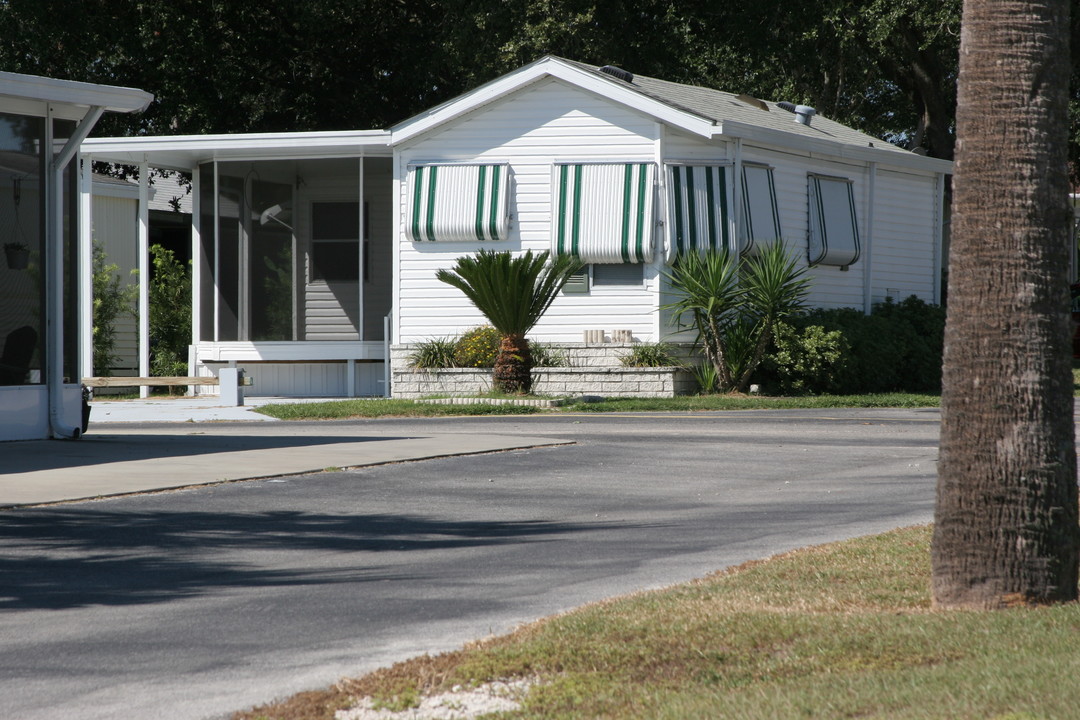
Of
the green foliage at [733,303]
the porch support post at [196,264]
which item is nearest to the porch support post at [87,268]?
the porch support post at [196,264]

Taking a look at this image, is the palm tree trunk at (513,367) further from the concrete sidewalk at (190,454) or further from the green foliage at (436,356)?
the concrete sidewalk at (190,454)

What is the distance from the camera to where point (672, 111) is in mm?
21375

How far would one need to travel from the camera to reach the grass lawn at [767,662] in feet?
14.4

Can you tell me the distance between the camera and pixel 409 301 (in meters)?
23.1

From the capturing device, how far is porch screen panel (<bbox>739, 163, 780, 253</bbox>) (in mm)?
22125

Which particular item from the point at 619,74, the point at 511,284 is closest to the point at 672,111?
the point at 619,74

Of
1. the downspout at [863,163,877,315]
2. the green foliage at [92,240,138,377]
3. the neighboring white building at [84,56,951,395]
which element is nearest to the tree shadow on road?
the neighboring white building at [84,56,951,395]

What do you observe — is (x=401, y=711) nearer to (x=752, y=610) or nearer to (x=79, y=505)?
(x=752, y=610)

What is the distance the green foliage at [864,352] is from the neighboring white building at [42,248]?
37.2 feet

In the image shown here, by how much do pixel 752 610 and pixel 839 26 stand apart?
26.3 metres

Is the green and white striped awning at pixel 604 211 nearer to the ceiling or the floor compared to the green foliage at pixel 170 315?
nearer to the ceiling

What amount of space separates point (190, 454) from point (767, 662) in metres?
8.36

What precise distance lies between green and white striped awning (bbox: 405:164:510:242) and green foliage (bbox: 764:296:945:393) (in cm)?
512

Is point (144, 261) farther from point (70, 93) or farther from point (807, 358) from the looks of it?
point (70, 93)
